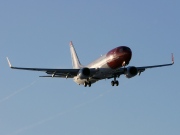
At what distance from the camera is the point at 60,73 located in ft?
317

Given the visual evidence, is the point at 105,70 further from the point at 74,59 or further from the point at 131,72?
the point at 74,59

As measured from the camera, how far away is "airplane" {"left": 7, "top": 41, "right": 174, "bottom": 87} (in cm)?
8944

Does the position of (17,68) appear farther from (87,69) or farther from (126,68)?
(126,68)

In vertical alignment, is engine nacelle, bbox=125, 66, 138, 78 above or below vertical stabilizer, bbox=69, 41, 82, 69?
below

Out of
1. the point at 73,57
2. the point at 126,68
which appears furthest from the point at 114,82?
the point at 73,57

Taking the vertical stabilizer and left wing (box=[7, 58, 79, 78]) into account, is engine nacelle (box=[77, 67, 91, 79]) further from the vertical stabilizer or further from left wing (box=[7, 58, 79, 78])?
the vertical stabilizer

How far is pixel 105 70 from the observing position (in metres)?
91.5

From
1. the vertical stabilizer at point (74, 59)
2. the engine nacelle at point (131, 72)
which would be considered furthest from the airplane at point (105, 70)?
the vertical stabilizer at point (74, 59)

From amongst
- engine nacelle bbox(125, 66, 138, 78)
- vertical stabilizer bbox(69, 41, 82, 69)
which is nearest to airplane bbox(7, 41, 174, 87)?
engine nacelle bbox(125, 66, 138, 78)

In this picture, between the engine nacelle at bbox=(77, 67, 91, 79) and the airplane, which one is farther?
→ the engine nacelle at bbox=(77, 67, 91, 79)

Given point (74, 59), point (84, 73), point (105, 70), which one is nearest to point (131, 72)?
point (105, 70)

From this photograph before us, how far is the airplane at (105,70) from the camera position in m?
89.4

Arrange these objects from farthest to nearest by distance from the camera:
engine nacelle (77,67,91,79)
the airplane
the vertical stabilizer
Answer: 1. the vertical stabilizer
2. engine nacelle (77,67,91,79)
3. the airplane

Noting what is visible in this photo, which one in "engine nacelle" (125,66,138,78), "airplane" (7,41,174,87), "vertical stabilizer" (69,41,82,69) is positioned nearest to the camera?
"airplane" (7,41,174,87)
